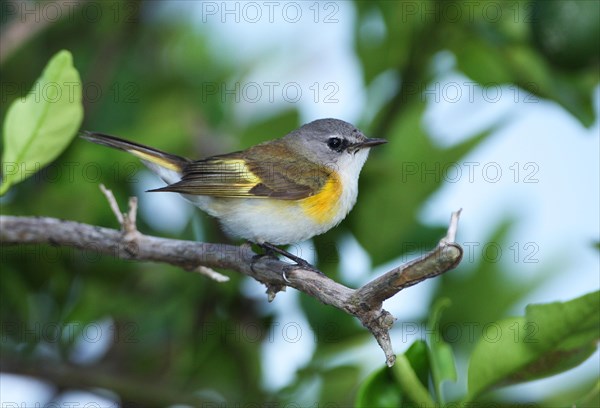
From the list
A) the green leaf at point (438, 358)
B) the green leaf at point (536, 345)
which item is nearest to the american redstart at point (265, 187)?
the green leaf at point (438, 358)

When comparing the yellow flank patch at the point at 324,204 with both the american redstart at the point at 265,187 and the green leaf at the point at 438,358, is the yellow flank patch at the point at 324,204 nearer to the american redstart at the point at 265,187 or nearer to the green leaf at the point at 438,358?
the american redstart at the point at 265,187

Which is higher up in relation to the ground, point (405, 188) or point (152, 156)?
point (152, 156)

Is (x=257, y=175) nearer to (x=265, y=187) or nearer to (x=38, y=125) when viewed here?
(x=265, y=187)

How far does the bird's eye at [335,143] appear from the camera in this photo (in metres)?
4.20

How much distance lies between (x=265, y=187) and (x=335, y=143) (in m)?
0.59

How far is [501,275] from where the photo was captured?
3.31 m

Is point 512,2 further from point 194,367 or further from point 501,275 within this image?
point 194,367

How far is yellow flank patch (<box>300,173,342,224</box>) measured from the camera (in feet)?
11.9

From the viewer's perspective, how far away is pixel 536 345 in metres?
2.32

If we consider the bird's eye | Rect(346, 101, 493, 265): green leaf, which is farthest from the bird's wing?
Rect(346, 101, 493, 265): green leaf

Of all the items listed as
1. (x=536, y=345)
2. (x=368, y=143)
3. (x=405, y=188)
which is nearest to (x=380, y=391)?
(x=536, y=345)

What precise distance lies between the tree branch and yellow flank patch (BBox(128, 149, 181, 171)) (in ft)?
2.24

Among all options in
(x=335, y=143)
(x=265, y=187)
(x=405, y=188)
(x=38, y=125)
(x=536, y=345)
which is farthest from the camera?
(x=335, y=143)

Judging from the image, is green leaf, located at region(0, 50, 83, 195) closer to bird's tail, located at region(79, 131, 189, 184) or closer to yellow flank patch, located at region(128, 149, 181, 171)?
bird's tail, located at region(79, 131, 189, 184)
